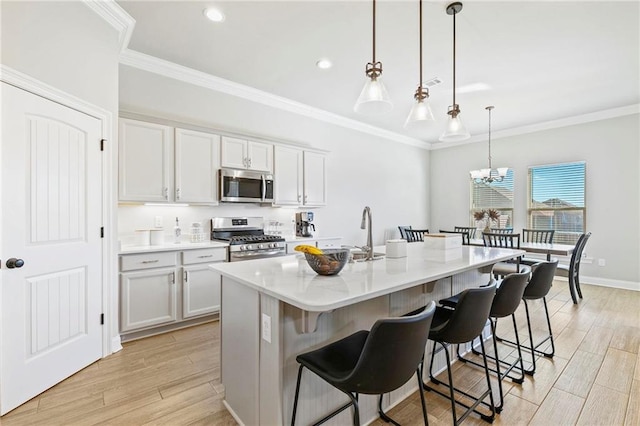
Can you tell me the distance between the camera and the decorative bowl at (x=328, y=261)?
1.65 meters

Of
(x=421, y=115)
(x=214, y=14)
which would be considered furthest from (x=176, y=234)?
(x=421, y=115)

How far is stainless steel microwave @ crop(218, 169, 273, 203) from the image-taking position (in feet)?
11.9

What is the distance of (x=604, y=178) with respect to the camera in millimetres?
4973

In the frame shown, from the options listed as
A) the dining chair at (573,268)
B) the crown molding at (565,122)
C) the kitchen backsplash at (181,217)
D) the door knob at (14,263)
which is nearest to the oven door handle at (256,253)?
the kitchen backsplash at (181,217)

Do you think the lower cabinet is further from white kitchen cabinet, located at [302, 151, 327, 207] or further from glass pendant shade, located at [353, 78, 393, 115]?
glass pendant shade, located at [353, 78, 393, 115]

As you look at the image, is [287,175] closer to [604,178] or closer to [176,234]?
[176,234]

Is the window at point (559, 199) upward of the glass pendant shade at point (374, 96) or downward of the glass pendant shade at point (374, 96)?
downward

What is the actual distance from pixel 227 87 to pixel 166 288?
2.58m

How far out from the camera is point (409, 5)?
2492 mm

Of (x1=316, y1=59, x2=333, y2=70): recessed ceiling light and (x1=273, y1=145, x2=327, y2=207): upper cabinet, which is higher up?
(x1=316, y1=59, x2=333, y2=70): recessed ceiling light

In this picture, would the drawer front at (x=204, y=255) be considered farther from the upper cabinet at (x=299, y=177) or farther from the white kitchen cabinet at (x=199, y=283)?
the upper cabinet at (x=299, y=177)

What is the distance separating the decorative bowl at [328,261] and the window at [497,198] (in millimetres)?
5625

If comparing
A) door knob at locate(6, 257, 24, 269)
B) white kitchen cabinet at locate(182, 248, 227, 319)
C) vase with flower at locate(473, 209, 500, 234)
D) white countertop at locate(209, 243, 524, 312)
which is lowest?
white kitchen cabinet at locate(182, 248, 227, 319)

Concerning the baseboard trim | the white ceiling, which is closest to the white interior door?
the white ceiling
